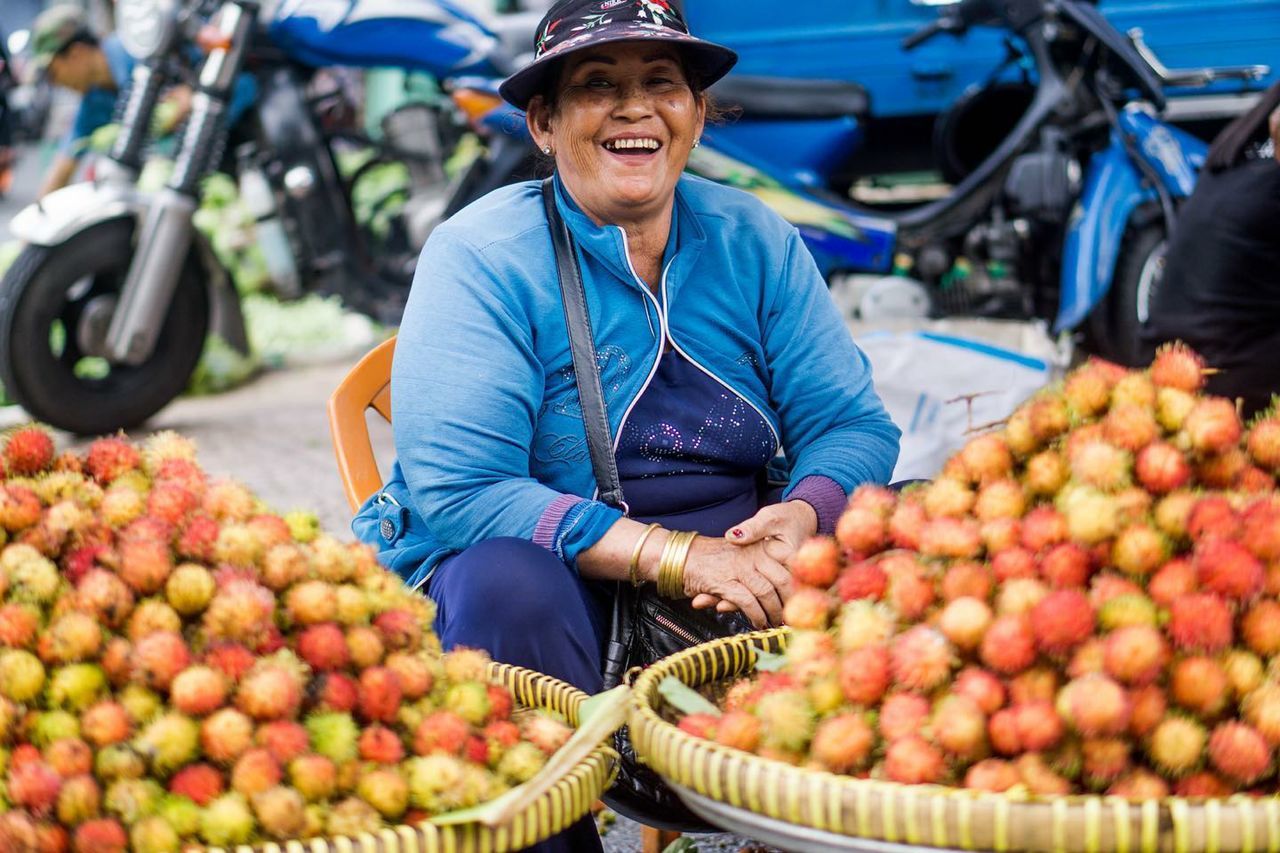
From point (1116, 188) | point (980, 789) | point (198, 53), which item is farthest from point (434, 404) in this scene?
point (198, 53)

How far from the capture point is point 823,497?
2158 millimetres

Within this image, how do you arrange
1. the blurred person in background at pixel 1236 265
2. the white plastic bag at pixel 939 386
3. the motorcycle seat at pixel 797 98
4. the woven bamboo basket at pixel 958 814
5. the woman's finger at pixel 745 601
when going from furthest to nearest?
the motorcycle seat at pixel 797 98 < the white plastic bag at pixel 939 386 < the blurred person in background at pixel 1236 265 < the woman's finger at pixel 745 601 < the woven bamboo basket at pixel 958 814

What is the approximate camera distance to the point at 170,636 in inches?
53.7

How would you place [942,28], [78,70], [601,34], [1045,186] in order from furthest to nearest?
1. [78,70]
2. [942,28]
3. [1045,186]
4. [601,34]

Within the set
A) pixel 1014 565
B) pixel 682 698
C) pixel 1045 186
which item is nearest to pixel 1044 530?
pixel 1014 565

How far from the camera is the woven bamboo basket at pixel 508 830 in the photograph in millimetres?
1246

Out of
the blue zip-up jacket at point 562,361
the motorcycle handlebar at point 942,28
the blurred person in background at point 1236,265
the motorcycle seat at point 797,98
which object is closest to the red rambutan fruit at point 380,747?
the blue zip-up jacket at point 562,361

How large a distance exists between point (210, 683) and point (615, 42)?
1183mm

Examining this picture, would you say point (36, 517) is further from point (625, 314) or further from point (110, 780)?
point (625, 314)

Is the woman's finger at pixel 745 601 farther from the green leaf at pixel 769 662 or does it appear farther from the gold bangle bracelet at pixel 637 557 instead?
the green leaf at pixel 769 662

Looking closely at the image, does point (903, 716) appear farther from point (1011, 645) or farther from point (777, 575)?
point (777, 575)

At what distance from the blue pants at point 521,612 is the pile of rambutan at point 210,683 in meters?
0.25

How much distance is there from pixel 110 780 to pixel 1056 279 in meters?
4.13

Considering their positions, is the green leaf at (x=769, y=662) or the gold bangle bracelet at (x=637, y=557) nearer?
the green leaf at (x=769, y=662)
